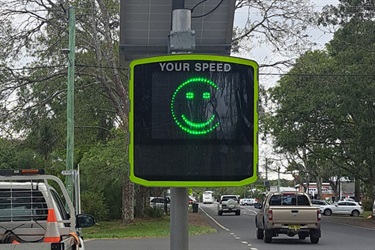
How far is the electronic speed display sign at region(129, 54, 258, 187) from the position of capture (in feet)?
11.7

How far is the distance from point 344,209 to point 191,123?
194 ft

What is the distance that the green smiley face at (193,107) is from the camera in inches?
142

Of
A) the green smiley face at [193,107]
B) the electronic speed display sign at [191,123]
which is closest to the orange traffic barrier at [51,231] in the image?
the electronic speed display sign at [191,123]

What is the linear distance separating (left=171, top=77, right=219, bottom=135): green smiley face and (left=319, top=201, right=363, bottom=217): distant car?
58.5m

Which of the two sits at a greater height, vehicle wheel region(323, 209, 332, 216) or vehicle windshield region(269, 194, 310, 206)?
vehicle windshield region(269, 194, 310, 206)

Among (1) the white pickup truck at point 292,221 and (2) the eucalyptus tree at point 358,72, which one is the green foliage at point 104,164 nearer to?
(1) the white pickup truck at point 292,221

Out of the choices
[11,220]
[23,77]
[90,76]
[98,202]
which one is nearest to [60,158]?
[98,202]

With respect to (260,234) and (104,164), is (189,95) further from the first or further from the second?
(104,164)

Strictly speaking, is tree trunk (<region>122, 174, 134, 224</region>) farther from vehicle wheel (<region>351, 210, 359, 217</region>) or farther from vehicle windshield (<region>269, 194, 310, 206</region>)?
vehicle wheel (<region>351, 210, 359, 217</region>)

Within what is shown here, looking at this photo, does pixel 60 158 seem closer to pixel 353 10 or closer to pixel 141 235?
pixel 141 235

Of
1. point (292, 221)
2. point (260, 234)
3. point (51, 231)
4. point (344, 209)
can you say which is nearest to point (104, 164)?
point (260, 234)

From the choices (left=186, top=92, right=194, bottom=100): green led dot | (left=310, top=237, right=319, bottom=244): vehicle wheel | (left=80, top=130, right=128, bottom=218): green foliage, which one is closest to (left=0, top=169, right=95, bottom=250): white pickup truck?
(left=186, top=92, right=194, bottom=100): green led dot

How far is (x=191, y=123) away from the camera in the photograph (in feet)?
11.8

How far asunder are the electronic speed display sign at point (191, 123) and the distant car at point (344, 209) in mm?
58442
